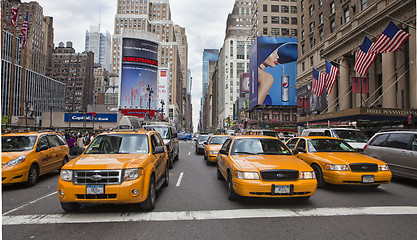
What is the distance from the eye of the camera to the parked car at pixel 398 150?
7.55m

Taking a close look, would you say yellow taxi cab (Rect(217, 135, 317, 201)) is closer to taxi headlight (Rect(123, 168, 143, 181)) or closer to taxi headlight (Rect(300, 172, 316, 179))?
taxi headlight (Rect(300, 172, 316, 179))

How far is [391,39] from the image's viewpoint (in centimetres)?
1708

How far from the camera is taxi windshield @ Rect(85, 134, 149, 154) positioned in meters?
6.00

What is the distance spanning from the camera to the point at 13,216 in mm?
4910

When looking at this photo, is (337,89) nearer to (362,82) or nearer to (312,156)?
(362,82)

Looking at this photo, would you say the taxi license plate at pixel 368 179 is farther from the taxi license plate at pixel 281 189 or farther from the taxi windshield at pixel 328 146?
the taxi license plate at pixel 281 189

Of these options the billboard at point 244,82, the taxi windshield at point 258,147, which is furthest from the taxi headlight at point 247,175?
the billboard at point 244,82

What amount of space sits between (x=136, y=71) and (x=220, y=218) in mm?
72945

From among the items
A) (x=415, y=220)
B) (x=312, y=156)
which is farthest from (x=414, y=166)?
(x=415, y=220)

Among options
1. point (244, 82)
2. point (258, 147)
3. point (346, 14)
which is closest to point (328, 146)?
point (258, 147)

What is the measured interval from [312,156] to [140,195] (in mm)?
5502

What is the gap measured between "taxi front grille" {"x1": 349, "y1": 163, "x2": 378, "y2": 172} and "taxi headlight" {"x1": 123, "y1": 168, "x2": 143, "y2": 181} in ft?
18.0

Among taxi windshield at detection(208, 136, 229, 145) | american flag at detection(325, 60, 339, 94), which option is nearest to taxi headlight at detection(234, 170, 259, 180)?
taxi windshield at detection(208, 136, 229, 145)

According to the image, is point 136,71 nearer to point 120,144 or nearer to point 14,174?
point 14,174
